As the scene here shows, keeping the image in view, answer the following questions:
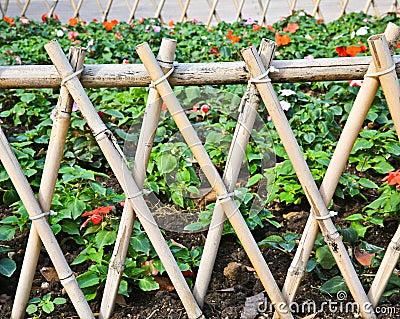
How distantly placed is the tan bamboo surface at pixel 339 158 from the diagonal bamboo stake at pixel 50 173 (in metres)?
0.73

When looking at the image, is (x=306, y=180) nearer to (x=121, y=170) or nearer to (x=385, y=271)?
(x=385, y=271)

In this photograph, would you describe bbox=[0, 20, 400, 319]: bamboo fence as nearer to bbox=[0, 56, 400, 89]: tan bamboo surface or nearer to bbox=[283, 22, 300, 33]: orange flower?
bbox=[0, 56, 400, 89]: tan bamboo surface

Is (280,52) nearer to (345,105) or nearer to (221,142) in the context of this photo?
(345,105)

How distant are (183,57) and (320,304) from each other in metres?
2.43

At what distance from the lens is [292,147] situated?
1634 millimetres

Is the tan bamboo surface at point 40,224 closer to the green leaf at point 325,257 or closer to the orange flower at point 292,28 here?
the green leaf at point 325,257

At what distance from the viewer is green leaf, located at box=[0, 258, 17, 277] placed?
5.85 ft

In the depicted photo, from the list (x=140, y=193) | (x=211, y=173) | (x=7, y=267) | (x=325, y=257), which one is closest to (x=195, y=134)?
(x=211, y=173)

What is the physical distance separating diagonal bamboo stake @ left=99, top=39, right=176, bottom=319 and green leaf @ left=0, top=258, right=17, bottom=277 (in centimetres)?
30

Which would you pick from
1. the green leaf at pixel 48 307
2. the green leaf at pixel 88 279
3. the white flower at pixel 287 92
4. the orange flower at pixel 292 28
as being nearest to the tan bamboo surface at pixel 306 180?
the green leaf at pixel 88 279

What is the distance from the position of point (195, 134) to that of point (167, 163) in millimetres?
477

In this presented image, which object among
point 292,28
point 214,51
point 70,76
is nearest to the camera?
point 70,76

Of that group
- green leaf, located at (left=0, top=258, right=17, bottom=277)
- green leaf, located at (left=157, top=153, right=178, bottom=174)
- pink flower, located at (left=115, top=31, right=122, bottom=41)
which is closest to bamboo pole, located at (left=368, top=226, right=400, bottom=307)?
green leaf, located at (left=157, top=153, right=178, bottom=174)

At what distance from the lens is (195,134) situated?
1637 mm
